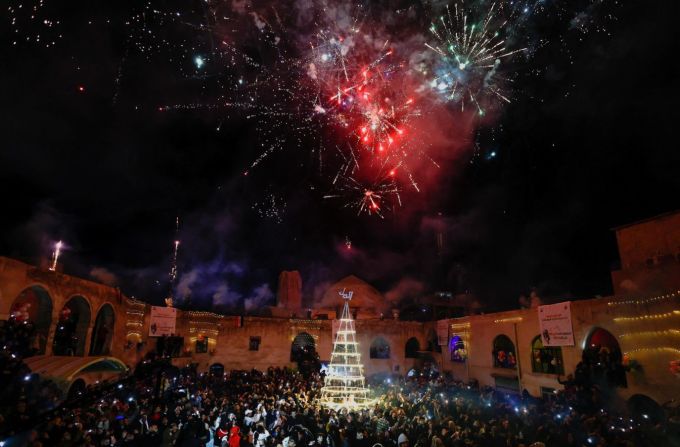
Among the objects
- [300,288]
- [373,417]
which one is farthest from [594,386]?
[300,288]

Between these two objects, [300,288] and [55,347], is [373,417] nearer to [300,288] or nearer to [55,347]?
[55,347]

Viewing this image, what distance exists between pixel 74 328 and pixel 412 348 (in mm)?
22263

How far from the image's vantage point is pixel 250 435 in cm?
1177

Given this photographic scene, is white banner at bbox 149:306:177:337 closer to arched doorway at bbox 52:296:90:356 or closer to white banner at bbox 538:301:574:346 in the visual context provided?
arched doorway at bbox 52:296:90:356

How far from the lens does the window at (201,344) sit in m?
26.9

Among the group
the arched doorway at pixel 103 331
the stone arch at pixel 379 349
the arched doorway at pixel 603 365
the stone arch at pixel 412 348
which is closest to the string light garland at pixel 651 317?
the arched doorway at pixel 603 365

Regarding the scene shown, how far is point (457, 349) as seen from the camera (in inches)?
1021

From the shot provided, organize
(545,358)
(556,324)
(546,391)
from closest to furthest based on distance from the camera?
(556,324) → (546,391) → (545,358)

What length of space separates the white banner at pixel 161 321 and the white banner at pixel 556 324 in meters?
19.1

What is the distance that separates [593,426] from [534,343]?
810 cm

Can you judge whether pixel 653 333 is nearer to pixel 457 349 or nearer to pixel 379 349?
pixel 457 349

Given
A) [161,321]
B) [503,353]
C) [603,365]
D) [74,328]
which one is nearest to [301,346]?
[161,321]

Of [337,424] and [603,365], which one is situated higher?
[603,365]

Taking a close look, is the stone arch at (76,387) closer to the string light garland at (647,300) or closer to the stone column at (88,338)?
the stone column at (88,338)
